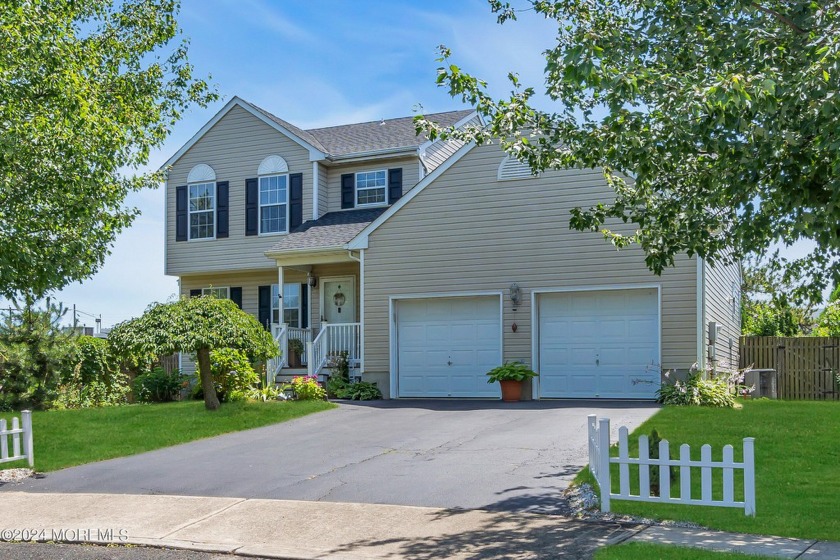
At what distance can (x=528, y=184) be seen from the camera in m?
18.6

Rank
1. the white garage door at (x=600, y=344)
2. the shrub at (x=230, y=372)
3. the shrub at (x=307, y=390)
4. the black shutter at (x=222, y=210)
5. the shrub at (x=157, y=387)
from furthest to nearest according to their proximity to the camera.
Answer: the black shutter at (x=222, y=210), the shrub at (x=157, y=387), the shrub at (x=307, y=390), the shrub at (x=230, y=372), the white garage door at (x=600, y=344)

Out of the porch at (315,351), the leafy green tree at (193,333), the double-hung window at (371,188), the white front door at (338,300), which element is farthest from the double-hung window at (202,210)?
the leafy green tree at (193,333)

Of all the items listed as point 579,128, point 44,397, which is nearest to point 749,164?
point 579,128

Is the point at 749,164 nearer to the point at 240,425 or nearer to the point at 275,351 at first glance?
the point at 240,425

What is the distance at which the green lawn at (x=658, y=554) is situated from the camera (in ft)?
21.4

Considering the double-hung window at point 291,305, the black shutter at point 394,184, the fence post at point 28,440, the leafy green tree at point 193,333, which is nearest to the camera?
the fence post at point 28,440

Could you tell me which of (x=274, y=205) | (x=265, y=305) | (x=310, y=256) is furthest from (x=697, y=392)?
(x=274, y=205)

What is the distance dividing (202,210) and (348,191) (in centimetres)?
445

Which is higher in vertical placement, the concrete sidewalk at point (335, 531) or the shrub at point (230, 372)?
the shrub at point (230, 372)

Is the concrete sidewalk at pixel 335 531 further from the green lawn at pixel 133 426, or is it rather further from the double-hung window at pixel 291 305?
the double-hung window at pixel 291 305

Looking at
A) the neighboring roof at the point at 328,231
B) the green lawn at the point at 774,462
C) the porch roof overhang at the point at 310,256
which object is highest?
the neighboring roof at the point at 328,231

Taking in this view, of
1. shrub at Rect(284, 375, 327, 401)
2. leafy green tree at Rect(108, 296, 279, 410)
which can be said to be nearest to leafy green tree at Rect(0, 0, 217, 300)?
leafy green tree at Rect(108, 296, 279, 410)

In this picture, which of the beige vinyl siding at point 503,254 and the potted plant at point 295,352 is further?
the potted plant at point 295,352

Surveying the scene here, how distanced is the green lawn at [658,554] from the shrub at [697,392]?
31.6ft
